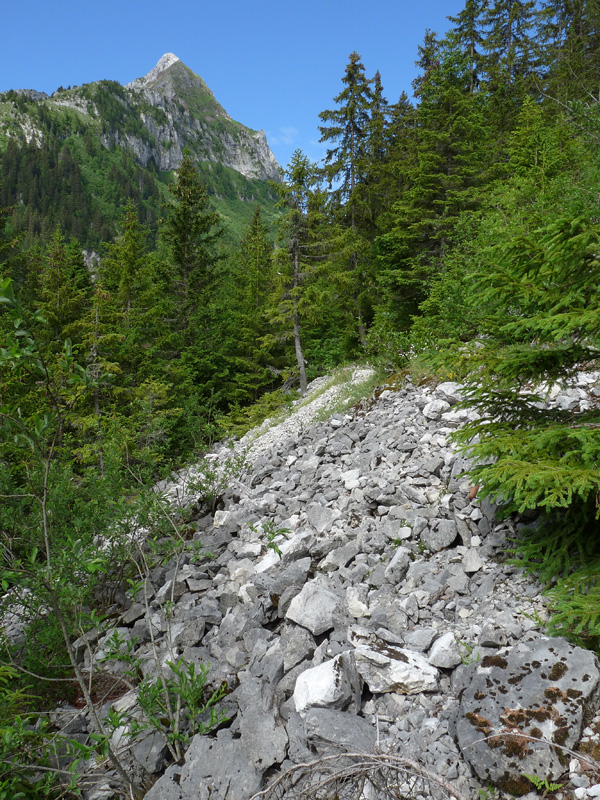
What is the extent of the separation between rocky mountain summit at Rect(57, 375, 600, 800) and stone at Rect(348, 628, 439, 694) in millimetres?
10

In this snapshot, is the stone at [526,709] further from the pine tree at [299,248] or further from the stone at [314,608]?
the pine tree at [299,248]

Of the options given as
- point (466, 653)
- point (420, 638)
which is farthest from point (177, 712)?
point (466, 653)

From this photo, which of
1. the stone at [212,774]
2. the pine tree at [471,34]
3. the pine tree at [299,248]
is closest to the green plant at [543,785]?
the stone at [212,774]

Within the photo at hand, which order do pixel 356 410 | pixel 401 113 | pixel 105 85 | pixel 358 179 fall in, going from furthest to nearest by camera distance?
pixel 105 85 < pixel 401 113 < pixel 358 179 < pixel 356 410

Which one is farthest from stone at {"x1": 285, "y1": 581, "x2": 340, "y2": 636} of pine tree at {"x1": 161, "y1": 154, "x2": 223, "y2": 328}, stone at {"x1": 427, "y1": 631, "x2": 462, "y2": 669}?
pine tree at {"x1": 161, "y1": 154, "x2": 223, "y2": 328}

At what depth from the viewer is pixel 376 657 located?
284 cm

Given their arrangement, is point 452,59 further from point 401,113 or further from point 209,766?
point 209,766

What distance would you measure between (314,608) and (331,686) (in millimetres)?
822

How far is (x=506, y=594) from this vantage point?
10.6 ft

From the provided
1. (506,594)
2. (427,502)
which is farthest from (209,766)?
(427,502)

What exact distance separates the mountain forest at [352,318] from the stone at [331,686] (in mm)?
1420

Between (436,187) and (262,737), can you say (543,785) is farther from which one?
(436,187)

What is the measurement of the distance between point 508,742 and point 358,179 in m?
23.8

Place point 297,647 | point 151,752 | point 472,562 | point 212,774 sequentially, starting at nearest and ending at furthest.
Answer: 1. point 212,774
2. point 151,752
3. point 297,647
4. point 472,562
